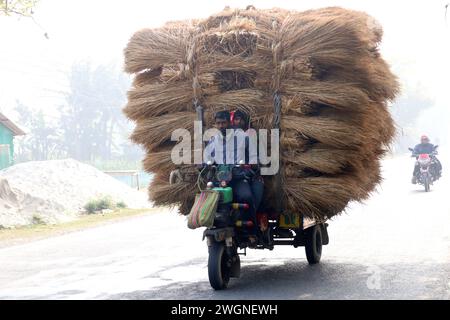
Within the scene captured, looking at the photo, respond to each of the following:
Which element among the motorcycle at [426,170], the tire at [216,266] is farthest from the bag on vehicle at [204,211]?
the motorcycle at [426,170]

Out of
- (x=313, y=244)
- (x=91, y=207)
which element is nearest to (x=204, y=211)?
(x=313, y=244)

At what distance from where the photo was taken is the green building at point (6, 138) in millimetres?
38875

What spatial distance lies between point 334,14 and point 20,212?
1293 cm

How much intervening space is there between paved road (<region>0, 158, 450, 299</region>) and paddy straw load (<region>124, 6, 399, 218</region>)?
0.92m

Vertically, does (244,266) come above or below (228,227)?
→ below

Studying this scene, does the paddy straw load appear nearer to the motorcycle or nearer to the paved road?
Result: the paved road

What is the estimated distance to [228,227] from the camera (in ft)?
26.0

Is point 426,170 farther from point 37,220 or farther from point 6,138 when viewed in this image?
point 6,138

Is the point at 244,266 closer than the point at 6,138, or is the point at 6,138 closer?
the point at 244,266

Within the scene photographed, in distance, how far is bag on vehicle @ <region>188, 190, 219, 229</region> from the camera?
755 centimetres

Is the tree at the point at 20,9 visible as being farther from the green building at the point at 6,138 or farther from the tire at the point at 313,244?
the green building at the point at 6,138

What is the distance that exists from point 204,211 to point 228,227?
46 cm

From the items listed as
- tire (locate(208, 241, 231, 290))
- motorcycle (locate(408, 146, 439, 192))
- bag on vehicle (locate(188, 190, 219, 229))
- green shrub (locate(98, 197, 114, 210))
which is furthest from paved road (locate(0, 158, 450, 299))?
motorcycle (locate(408, 146, 439, 192))
